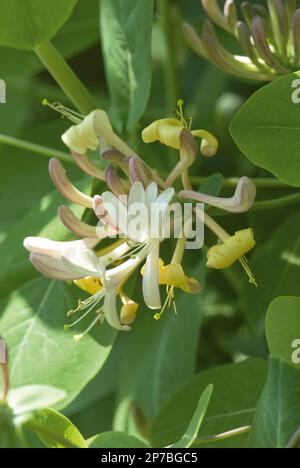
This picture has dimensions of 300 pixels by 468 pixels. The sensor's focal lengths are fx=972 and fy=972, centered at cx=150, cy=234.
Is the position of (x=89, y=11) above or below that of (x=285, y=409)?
above

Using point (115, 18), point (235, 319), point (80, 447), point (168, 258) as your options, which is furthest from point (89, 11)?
point (80, 447)

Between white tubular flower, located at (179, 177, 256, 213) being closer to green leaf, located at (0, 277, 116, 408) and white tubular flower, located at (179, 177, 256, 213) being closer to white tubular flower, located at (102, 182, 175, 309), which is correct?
white tubular flower, located at (102, 182, 175, 309)

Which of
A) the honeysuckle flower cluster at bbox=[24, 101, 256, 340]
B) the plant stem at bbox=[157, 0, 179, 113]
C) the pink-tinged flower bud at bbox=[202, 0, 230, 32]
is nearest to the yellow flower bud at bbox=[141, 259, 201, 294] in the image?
the honeysuckle flower cluster at bbox=[24, 101, 256, 340]

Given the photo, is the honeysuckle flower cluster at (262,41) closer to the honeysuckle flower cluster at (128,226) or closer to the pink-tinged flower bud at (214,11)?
the pink-tinged flower bud at (214,11)

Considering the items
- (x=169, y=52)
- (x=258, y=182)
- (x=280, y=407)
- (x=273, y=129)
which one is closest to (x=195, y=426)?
(x=280, y=407)
